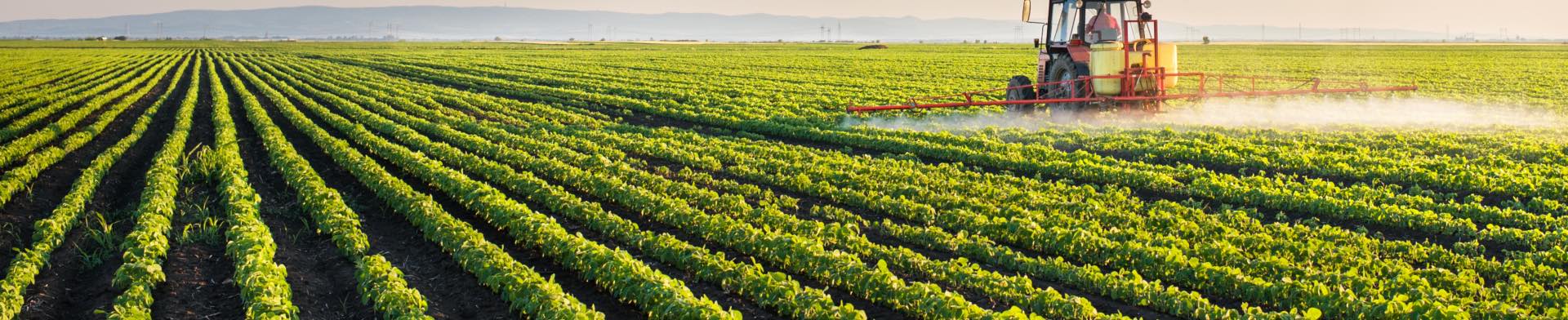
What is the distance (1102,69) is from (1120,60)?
0.32m

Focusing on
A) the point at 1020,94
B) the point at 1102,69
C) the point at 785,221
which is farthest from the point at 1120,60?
the point at 785,221

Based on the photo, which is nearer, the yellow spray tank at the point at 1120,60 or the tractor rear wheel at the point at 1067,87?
the yellow spray tank at the point at 1120,60

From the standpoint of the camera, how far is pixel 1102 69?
17.5 metres

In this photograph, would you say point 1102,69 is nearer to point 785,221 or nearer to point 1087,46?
point 1087,46

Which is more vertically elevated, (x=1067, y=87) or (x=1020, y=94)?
(x=1067, y=87)

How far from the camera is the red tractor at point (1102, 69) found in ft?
57.3

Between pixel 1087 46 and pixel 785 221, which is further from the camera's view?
pixel 1087 46

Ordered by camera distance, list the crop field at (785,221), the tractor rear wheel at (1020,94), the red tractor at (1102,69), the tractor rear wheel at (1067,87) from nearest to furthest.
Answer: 1. the crop field at (785,221)
2. the red tractor at (1102,69)
3. the tractor rear wheel at (1067,87)
4. the tractor rear wheel at (1020,94)

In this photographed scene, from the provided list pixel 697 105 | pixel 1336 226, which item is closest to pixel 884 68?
pixel 697 105

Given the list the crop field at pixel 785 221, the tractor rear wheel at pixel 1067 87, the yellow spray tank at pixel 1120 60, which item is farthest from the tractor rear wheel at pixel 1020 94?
the crop field at pixel 785 221

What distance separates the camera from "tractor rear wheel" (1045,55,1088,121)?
18.3 meters

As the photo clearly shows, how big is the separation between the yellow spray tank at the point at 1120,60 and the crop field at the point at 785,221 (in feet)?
3.03

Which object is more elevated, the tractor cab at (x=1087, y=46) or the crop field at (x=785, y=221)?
the tractor cab at (x=1087, y=46)

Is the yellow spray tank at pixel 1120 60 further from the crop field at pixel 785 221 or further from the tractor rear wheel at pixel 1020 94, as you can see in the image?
the tractor rear wheel at pixel 1020 94
